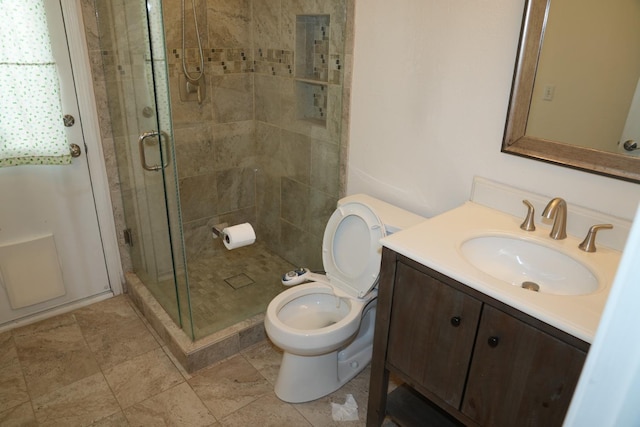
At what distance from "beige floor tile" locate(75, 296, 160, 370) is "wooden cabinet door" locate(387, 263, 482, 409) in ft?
4.70

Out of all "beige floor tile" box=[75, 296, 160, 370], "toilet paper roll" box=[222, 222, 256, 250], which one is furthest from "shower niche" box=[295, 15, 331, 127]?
"beige floor tile" box=[75, 296, 160, 370]

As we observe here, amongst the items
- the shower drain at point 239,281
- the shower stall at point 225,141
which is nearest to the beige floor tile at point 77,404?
the shower stall at point 225,141

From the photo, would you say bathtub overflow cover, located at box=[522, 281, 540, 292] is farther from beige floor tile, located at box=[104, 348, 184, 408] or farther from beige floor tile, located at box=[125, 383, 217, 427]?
beige floor tile, located at box=[104, 348, 184, 408]

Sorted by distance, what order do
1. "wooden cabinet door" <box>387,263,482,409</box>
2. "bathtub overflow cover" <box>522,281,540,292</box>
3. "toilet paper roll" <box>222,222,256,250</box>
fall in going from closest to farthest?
"wooden cabinet door" <box>387,263,482,409</box> → "bathtub overflow cover" <box>522,281,540,292</box> → "toilet paper roll" <box>222,222,256,250</box>

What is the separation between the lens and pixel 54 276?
100.0 inches

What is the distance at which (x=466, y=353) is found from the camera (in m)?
1.41

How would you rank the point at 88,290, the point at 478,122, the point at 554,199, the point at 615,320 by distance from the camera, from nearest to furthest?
the point at 615,320 → the point at 554,199 → the point at 478,122 → the point at 88,290

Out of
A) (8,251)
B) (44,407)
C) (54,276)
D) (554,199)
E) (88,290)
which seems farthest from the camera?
(88,290)

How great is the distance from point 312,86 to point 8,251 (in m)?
1.91

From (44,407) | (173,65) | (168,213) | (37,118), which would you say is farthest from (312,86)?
(44,407)

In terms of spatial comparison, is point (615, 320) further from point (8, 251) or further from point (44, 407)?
point (8, 251)

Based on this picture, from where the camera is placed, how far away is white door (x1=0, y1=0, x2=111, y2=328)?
2.30 metres

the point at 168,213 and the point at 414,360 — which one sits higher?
the point at 168,213

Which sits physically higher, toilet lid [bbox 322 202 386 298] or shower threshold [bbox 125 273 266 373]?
toilet lid [bbox 322 202 386 298]
